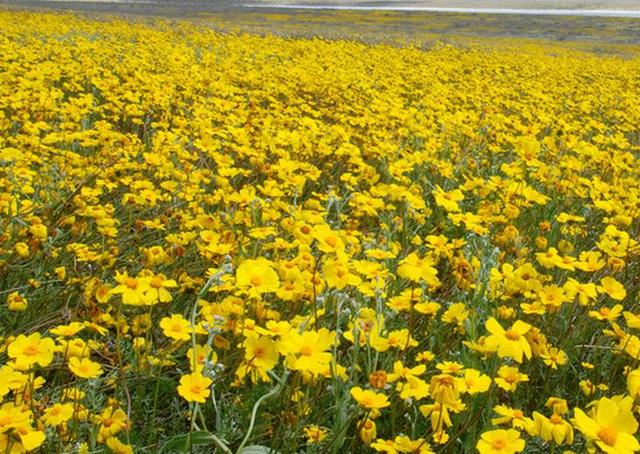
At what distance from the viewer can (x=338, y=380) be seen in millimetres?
1945

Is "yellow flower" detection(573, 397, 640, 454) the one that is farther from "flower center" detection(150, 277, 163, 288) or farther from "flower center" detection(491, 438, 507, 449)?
"flower center" detection(150, 277, 163, 288)

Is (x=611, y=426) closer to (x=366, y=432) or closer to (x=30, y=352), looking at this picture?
(x=366, y=432)

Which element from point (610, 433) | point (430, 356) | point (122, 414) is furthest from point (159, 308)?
point (610, 433)

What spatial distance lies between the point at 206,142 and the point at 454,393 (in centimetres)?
285

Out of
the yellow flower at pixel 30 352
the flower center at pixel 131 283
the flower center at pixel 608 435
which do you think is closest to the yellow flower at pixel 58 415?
the yellow flower at pixel 30 352

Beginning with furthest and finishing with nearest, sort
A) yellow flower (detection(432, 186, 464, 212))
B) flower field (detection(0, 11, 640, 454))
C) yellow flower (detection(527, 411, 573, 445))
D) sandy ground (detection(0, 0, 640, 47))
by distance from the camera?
sandy ground (detection(0, 0, 640, 47))
yellow flower (detection(432, 186, 464, 212))
flower field (detection(0, 11, 640, 454))
yellow flower (detection(527, 411, 573, 445))

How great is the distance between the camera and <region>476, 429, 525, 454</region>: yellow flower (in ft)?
5.08

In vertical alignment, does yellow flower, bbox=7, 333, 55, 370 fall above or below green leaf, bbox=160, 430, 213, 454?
above

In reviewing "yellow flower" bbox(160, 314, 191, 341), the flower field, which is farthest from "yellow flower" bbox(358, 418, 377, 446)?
"yellow flower" bbox(160, 314, 191, 341)

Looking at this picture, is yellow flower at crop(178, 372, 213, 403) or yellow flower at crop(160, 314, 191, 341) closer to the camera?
yellow flower at crop(178, 372, 213, 403)

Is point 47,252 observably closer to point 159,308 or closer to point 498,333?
point 159,308

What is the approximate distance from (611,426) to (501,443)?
10.8 inches

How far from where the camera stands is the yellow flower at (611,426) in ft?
4.54

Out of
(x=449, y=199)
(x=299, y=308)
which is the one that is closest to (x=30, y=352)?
(x=299, y=308)
